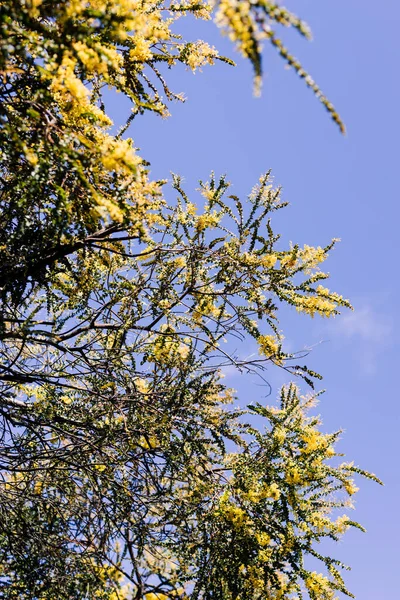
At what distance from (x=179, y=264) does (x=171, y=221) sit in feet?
1.39

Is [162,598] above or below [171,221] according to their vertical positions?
below

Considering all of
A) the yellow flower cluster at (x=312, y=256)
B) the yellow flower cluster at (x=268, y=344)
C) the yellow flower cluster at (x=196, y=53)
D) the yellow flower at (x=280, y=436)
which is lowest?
the yellow flower at (x=280, y=436)

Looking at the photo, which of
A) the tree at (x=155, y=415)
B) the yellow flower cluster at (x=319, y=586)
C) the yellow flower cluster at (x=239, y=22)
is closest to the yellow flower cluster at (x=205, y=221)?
the tree at (x=155, y=415)

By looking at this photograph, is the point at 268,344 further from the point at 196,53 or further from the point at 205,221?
the point at 196,53

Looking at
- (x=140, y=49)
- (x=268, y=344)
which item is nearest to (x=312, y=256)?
(x=268, y=344)

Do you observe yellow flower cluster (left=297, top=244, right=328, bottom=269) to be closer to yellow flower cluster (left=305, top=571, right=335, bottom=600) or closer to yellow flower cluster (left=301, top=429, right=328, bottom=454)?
yellow flower cluster (left=301, top=429, right=328, bottom=454)

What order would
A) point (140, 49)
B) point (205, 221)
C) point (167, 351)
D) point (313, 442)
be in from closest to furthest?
1. point (140, 49)
2. point (205, 221)
3. point (167, 351)
4. point (313, 442)

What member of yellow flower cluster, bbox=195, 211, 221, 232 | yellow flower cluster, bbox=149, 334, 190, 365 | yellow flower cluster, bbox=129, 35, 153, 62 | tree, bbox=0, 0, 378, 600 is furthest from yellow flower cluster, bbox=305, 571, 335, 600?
yellow flower cluster, bbox=129, 35, 153, 62

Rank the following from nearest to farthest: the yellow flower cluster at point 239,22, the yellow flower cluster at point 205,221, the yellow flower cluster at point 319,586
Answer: the yellow flower cluster at point 239,22 < the yellow flower cluster at point 205,221 < the yellow flower cluster at point 319,586

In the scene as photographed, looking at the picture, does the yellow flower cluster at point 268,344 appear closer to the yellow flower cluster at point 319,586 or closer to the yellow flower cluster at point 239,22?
the yellow flower cluster at point 319,586

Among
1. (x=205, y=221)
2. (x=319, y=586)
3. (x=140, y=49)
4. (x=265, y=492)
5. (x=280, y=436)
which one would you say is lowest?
(x=319, y=586)

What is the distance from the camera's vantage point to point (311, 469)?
16.8 feet

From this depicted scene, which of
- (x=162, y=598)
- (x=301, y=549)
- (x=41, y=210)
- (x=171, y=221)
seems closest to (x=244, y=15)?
(x=41, y=210)

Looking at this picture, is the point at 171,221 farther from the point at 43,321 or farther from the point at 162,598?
the point at 162,598
